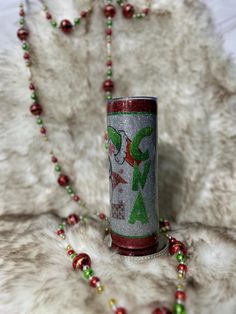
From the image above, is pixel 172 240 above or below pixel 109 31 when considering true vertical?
below

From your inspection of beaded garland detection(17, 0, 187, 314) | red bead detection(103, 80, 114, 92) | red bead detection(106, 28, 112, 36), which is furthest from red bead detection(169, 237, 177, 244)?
red bead detection(106, 28, 112, 36)

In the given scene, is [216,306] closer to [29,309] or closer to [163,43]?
[29,309]

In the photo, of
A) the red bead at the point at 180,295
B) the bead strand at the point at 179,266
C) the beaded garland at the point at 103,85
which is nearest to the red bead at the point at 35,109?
the beaded garland at the point at 103,85

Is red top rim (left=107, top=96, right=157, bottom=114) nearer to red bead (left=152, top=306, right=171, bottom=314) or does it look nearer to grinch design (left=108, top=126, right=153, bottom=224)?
grinch design (left=108, top=126, right=153, bottom=224)

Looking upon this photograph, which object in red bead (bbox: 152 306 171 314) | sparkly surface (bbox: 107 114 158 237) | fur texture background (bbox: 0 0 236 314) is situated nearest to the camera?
red bead (bbox: 152 306 171 314)

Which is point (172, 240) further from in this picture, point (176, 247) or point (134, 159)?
point (134, 159)

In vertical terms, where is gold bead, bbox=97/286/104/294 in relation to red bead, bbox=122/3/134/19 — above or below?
below

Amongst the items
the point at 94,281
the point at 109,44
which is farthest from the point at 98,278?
the point at 109,44
